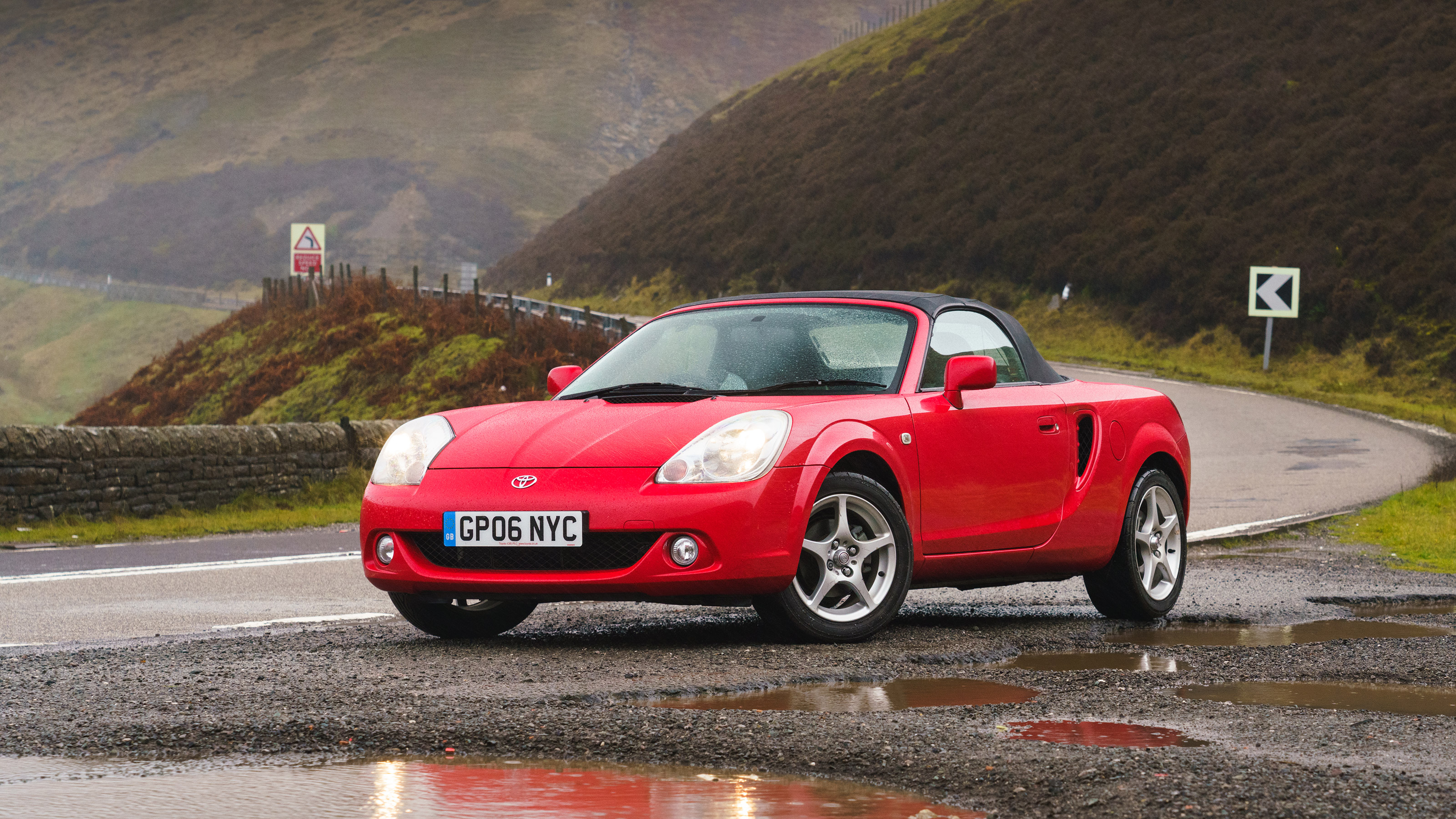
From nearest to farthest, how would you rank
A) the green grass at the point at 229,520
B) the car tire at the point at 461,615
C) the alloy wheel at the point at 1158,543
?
the car tire at the point at 461,615 → the alloy wheel at the point at 1158,543 → the green grass at the point at 229,520

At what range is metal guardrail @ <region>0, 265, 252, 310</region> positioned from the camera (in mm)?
114062

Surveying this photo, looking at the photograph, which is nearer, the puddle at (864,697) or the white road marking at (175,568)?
the puddle at (864,697)

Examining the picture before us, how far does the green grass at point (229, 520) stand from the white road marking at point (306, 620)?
6051 millimetres

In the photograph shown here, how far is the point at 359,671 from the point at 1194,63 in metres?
51.4

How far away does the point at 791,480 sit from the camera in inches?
249

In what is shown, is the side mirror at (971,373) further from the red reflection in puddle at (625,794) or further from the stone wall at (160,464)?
the stone wall at (160,464)

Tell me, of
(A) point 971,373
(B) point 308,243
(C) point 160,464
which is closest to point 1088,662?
(A) point 971,373

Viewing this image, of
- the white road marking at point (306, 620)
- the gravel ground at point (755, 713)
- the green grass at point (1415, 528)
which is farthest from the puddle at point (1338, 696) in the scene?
the green grass at point (1415, 528)

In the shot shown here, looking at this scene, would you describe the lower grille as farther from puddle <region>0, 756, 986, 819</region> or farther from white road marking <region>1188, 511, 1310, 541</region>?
white road marking <region>1188, 511, 1310, 541</region>

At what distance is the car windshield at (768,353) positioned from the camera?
7105 millimetres

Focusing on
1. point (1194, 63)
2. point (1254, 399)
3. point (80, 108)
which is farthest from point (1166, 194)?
point (80, 108)

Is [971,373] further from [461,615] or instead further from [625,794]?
[625,794]

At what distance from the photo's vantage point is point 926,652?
20.5 ft

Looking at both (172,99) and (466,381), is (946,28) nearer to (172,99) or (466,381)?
(466,381)
